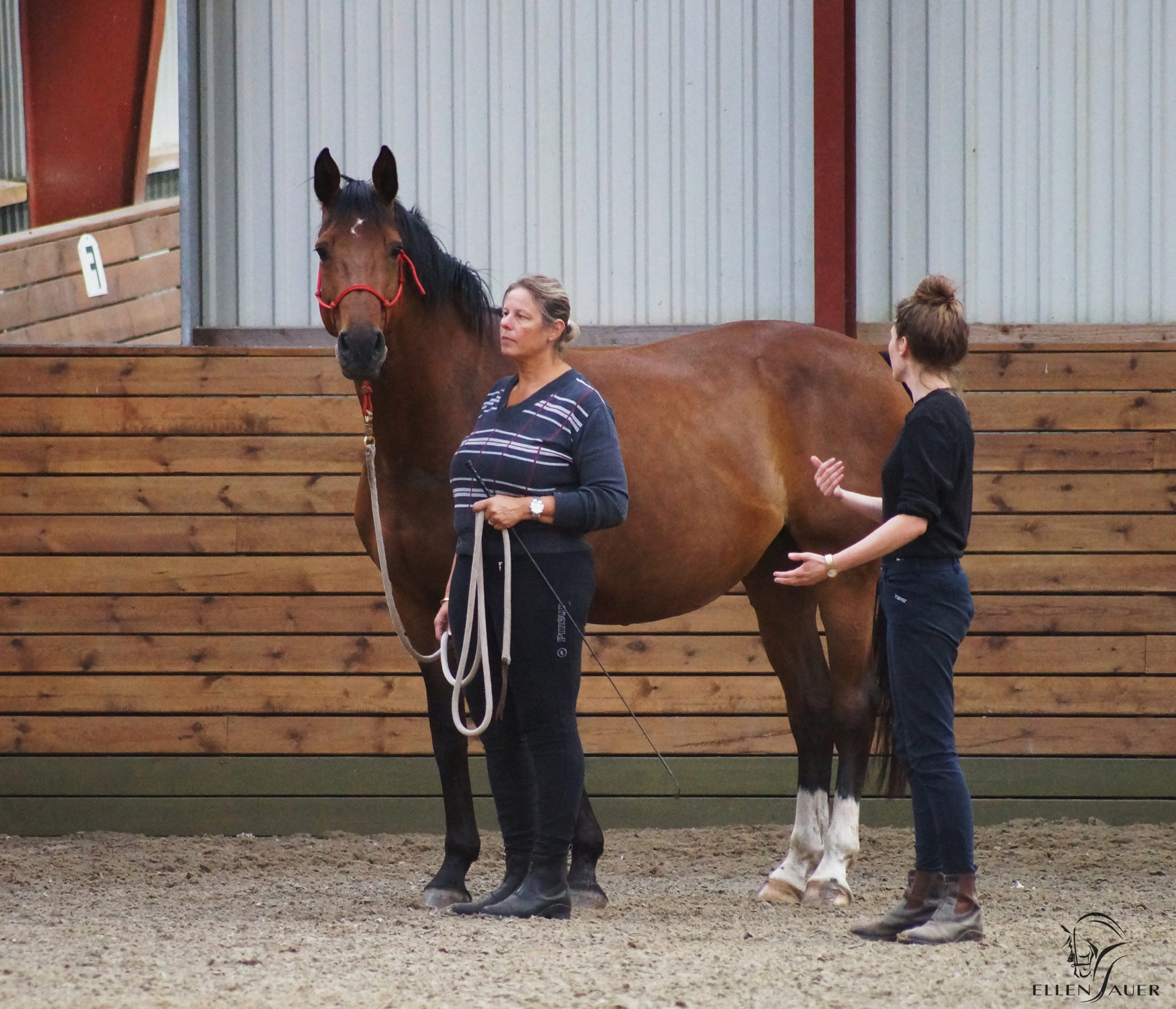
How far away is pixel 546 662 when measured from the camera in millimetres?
2949

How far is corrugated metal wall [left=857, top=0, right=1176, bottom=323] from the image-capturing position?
15.9 ft

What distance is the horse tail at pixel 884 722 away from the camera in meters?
3.77

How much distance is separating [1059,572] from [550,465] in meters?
2.42

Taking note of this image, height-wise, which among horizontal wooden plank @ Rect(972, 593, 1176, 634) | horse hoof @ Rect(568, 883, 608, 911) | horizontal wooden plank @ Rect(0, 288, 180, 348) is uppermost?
horizontal wooden plank @ Rect(0, 288, 180, 348)

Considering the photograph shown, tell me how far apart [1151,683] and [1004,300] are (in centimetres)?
141

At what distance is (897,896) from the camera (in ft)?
11.8

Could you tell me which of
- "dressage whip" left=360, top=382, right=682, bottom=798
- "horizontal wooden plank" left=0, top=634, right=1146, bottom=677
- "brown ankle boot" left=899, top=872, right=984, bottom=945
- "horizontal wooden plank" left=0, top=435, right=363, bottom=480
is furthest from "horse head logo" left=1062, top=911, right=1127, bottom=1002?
"horizontal wooden plank" left=0, top=435, right=363, bottom=480

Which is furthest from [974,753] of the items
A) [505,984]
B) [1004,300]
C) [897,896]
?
[505,984]

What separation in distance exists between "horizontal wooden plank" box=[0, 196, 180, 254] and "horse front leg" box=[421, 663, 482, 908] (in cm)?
235

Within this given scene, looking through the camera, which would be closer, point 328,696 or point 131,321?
point 328,696

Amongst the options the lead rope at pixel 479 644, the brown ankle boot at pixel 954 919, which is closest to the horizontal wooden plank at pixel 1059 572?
the brown ankle boot at pixel 954 919

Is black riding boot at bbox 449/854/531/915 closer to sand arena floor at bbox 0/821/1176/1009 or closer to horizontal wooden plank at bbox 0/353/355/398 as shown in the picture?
sand arena floor at bbox 0/821/1176/1009

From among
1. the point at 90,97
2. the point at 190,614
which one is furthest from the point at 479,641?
the point at 90,97

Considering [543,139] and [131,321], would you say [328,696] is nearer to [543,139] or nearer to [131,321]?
[131,321]
